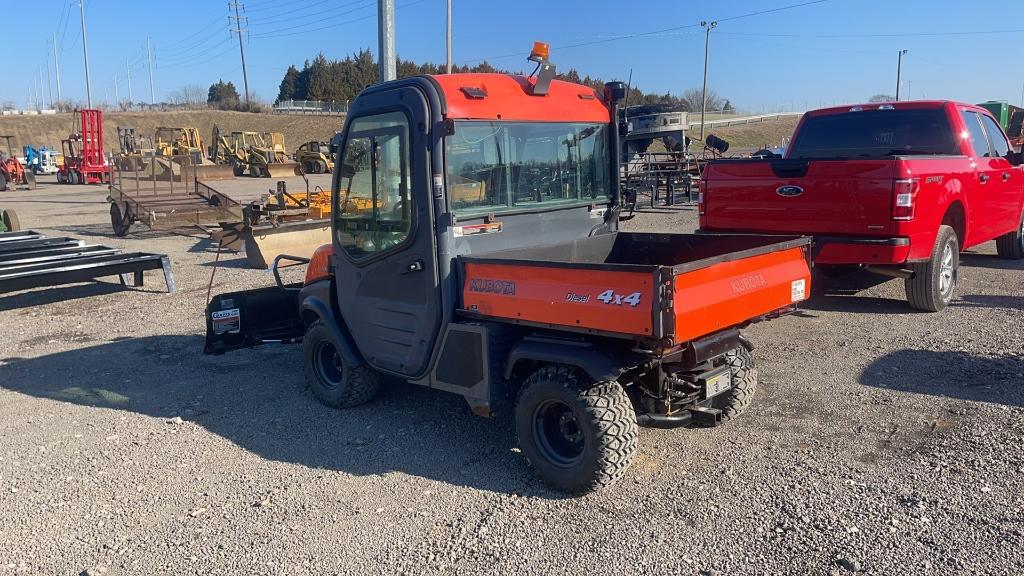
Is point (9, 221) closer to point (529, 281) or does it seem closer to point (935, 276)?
point (529, 281)

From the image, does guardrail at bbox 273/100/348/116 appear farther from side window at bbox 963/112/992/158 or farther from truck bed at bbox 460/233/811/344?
truck bed at bbox 460/233/811/344

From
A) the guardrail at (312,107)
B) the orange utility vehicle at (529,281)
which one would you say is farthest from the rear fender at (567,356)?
the guardrail at (312,107)

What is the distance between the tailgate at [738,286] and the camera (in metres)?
3.75

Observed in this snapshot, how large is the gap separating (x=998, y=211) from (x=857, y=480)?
21.7 feet

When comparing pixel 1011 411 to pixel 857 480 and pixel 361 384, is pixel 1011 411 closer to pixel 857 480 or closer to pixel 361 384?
pixel 857 480

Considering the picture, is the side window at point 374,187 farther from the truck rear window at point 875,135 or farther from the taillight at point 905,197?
the truck rear window at point 875,135

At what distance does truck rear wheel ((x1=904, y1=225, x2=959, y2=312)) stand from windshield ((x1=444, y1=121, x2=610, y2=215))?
394cm

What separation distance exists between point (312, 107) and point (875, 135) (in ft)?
265

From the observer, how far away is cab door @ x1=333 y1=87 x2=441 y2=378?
458 cm

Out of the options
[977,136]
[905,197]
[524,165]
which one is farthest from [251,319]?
[977,136]

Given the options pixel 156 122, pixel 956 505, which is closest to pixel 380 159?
pixel 956 505

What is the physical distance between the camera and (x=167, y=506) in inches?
164

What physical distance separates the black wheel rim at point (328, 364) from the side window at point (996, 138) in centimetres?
800

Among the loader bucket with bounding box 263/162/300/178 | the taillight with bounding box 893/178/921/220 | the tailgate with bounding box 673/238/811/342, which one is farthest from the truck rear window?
the loader bucket with bounding box 263/162/300/178
